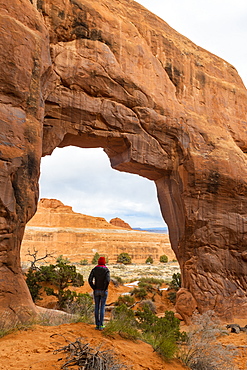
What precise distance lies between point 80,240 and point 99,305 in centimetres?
4120

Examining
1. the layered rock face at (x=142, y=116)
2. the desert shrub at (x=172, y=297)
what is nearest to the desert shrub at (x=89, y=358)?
the layered rock face at (x=142, y=116)

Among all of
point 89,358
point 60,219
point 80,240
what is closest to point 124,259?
point 80,240

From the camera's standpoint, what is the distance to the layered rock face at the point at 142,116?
7.73m

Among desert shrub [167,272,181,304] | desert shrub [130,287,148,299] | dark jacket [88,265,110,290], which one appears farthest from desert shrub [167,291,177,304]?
dark jacket [88,265,110,290]

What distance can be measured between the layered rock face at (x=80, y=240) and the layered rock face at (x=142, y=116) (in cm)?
3101

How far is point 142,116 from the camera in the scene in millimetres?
11086

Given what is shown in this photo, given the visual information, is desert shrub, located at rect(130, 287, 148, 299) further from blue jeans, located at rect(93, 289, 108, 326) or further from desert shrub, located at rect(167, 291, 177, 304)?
blue jeans, located at rect(93, 289, 108, 326)

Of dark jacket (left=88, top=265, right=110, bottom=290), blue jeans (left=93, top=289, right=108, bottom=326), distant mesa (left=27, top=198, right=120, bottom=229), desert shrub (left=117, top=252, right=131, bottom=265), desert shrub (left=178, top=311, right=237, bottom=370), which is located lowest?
desert shrub (left=117, top=252, right=131, bottom=265)

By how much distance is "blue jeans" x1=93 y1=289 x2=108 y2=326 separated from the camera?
5893 mm

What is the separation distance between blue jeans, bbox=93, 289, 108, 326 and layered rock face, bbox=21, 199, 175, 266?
35.6 m

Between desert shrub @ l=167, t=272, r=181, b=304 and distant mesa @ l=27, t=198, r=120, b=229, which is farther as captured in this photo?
distant mesa @ l=27, t=198, r=120, b=229

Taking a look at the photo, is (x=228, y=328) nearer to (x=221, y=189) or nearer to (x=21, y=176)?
(x=221, y=189)

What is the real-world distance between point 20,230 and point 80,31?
21.7ft

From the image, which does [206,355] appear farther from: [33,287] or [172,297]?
[172,297]
